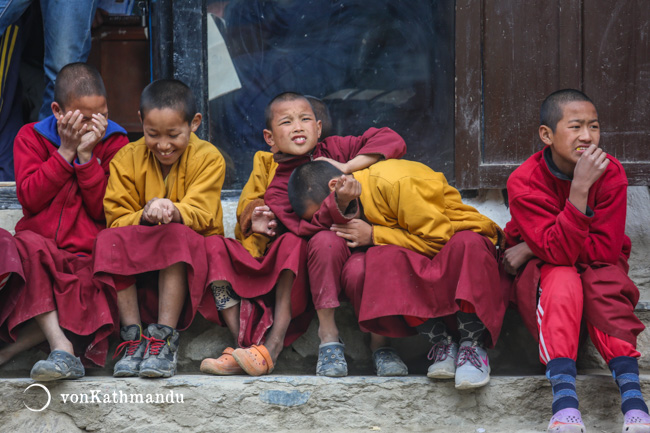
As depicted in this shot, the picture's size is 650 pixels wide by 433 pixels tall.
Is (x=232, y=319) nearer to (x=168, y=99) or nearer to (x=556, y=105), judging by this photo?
(x=168, y=99)

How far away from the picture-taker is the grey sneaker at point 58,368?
2.69 metres

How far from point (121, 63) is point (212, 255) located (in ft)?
7.53

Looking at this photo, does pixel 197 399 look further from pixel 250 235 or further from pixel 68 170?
pixel 68 170

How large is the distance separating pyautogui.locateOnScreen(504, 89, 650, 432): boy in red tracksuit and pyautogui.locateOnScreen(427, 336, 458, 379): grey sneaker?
0.29 metres

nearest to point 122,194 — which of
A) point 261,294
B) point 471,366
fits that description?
point 261,294

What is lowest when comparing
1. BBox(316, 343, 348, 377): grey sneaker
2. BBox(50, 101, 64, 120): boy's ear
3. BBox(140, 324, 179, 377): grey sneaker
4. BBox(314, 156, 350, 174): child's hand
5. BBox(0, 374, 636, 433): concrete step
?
BBox(0, 374, 636, 433): concrete step

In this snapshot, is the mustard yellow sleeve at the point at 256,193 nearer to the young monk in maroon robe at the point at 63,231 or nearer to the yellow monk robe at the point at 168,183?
the yellow monk robe at the point at 168,183

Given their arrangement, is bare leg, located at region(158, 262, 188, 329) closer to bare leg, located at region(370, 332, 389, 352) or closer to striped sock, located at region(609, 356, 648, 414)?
bare leg, located at region(370, 332, 389, 352)

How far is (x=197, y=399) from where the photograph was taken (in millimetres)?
2764

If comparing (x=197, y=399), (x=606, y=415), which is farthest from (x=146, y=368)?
(x=606, y=415)

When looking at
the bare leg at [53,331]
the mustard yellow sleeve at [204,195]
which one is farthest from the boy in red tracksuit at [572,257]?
the bare leg at [53,331]

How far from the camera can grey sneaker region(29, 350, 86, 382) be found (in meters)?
2.69

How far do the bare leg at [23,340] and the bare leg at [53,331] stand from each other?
0.36ft

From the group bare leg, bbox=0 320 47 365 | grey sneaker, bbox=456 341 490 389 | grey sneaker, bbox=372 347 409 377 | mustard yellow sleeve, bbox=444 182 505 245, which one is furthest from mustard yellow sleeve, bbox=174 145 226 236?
grey sneaker, bbox=456 341 490 389
